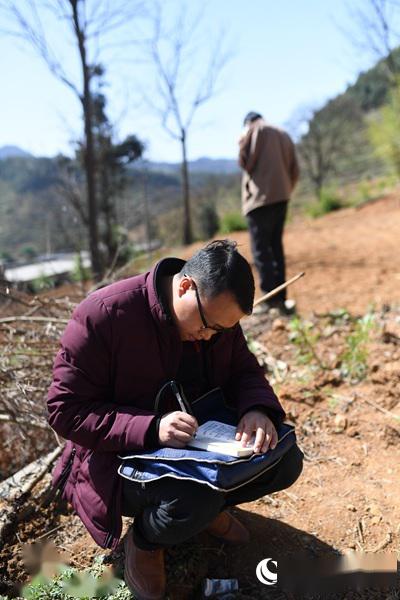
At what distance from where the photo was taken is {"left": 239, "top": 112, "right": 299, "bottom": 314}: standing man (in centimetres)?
389

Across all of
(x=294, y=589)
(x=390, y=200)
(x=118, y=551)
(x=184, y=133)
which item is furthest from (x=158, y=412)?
(x=184, y=133)

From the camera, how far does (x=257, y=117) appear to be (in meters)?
3.95

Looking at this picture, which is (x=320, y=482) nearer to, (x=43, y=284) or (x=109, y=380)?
(x=109, y=380)

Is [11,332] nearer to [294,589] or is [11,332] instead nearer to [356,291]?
[294,589]

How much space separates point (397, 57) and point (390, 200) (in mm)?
4775

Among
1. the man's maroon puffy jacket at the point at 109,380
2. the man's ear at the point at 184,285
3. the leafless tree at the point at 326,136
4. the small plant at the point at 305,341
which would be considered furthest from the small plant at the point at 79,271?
the leafless tree at the point at 326,136

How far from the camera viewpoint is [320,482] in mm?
2041

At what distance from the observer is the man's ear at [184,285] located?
4.51 ft

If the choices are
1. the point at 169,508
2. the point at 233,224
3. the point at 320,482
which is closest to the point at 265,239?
the point at 320,482

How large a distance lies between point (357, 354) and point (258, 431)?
156cm

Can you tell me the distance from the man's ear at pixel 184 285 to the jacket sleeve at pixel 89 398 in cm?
22

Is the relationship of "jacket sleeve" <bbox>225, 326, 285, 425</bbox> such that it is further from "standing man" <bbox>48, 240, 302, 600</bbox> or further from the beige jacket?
the beige jacket

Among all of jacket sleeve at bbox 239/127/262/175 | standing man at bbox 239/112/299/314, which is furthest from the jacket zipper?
jacket sleeve at bbox 239/127/262/175

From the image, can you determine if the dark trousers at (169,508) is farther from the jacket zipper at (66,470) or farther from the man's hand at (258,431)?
the jacket zipper at (66,470)
